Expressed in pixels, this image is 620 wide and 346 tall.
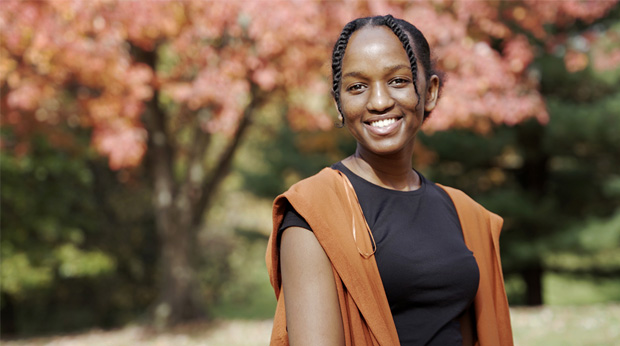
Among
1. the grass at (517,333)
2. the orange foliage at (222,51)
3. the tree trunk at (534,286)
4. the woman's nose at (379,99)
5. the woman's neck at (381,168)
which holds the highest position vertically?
the orange foliage at (222,51)

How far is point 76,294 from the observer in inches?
575

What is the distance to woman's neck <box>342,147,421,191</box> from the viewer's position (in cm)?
169

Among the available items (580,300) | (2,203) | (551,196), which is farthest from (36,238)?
A: (580,300)

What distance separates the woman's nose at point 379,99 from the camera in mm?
1604

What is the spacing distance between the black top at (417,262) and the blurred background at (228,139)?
8.01 ft

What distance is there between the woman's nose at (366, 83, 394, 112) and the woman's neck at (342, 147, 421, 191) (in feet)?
0.48

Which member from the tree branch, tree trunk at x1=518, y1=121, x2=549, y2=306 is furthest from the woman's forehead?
tree trunk at x1=518, y1=121, x2=549, y2=306

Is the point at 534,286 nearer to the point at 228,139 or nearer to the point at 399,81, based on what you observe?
the point at 228,139

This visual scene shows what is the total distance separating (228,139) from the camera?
11.8 metres

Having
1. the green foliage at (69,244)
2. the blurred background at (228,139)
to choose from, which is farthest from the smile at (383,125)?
the green foliage at (69,244)

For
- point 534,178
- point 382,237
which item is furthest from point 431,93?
point 534,178

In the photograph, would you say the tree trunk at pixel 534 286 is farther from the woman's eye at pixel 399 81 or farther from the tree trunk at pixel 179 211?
the woman's eye at pixel 399 81

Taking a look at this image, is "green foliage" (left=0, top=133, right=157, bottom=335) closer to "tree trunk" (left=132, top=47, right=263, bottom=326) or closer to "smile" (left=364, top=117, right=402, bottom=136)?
"tree trunk" (left=132, top=47, right=263, bottom=326)

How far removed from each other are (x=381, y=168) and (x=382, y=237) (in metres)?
0.24
